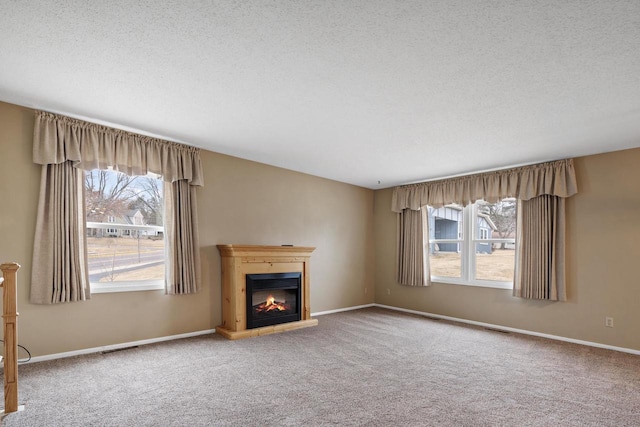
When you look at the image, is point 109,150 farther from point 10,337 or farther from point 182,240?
point 10,337

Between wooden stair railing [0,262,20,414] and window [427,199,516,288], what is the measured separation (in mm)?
5553

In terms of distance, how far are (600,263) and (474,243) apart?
5.52 ft

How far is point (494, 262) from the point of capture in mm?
5457

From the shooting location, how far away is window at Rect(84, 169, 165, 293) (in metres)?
3.91

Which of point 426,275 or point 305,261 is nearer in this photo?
point 305,261

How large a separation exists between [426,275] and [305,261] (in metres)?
2.25

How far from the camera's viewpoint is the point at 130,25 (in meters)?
2.10

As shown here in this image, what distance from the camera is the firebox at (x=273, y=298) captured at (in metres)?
4.71

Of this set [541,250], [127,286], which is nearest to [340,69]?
[127,286]

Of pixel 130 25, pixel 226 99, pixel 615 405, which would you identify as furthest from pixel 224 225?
pixel 615 405

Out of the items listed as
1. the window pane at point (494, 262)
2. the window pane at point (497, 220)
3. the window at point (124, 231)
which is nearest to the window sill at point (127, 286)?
the window at point (124, 231)

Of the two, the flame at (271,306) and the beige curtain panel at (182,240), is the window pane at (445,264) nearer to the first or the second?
the flame at (271,306)

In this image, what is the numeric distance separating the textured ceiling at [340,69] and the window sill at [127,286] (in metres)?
1.78

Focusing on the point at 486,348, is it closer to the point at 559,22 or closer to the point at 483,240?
the point at 483,240
